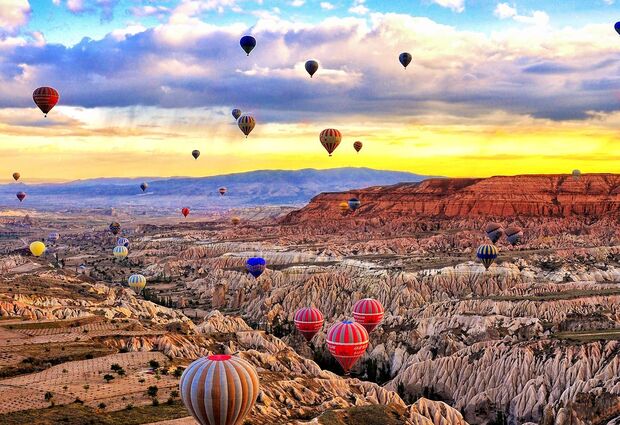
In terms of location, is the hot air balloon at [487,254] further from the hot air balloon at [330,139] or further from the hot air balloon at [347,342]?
the hot air balloon at [347,342]

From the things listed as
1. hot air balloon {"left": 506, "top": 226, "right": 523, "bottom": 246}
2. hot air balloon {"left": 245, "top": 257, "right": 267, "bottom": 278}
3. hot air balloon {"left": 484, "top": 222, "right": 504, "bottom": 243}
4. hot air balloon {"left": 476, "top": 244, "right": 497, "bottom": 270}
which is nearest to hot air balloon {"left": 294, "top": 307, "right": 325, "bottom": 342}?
hot air balloon {"left": 476, "top": 244, "right": 497, "bottom": 270}

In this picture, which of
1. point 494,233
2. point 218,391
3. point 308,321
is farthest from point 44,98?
point 494,233

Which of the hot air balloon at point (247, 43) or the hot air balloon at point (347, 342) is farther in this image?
the hot air balloon at point (247, 43)

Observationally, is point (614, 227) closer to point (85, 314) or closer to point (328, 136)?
point (328, 136)

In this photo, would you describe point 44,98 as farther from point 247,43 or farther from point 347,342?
point 347,342

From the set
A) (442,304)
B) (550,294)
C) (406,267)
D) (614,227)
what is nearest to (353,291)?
(406,267)

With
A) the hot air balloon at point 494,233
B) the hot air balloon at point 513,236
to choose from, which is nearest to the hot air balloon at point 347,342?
the hot air balloon at point 494,233

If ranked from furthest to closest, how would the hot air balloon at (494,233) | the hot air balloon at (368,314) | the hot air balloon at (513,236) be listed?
the hot air balloon at (494,233) → the hot air balloon at (513,236) → the hot air balloon at (368,314)
